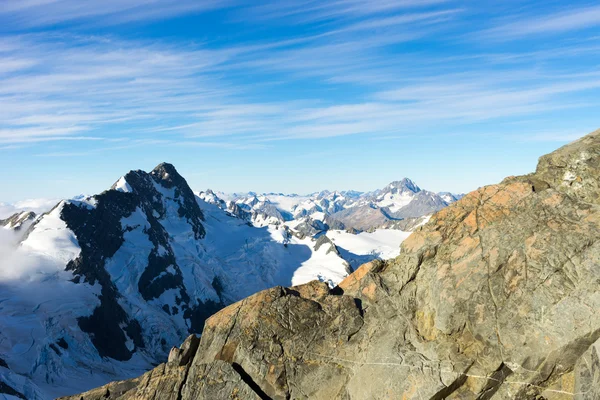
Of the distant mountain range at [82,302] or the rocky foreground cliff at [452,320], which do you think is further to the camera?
the distant mountain range at [82,302]

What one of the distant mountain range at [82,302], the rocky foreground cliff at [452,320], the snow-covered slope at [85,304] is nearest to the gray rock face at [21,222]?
the distant mountain range at [82,302]

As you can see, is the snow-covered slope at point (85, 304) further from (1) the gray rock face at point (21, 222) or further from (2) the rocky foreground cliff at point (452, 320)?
(2) the rocky foreground cliff at point (452, 320)

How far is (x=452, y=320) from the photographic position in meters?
26.9

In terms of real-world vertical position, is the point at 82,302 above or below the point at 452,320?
below

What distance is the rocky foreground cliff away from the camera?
24130 millimetres

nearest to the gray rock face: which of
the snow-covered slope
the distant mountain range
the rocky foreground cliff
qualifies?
the distant mountain range

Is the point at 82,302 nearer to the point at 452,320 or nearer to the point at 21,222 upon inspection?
the point at 21,222

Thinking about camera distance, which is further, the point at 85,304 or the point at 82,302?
the point at 85,304

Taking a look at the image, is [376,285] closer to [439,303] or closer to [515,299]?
[439,303]

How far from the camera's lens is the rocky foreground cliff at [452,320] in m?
24.1

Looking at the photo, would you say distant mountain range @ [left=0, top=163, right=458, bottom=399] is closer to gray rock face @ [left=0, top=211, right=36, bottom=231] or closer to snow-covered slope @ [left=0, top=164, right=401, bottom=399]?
snow-covered slope @ [left=0, top=164, right=401, bottom=399]

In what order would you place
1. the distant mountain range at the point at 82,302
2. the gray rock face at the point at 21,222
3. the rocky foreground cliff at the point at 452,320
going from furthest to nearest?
the gray rock face at the point at 21,222
the distant mountain range at the point at 82,302
the rocky foreground cliff at the point at 452,320

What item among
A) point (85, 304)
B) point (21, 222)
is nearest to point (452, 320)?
point (85, 304)

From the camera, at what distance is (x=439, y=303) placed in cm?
2789
